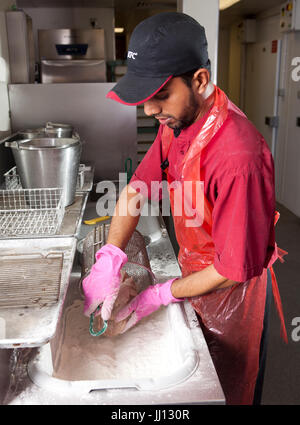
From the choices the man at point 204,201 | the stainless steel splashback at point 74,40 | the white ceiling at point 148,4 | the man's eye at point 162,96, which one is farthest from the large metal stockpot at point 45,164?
the white ceiling at point 148,4

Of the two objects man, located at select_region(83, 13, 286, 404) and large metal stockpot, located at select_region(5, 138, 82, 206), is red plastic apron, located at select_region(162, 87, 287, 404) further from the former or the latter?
large metal stockpot, located at select_region(5, 138, 82, 206)

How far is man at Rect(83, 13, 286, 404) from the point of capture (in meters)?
1.03

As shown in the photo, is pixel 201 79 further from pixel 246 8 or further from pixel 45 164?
pixel 246 8

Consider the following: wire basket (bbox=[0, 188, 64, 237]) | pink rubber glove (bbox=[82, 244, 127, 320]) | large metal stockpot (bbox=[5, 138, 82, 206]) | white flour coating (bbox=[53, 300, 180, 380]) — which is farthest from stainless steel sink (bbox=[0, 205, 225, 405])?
large metal stockpot (bbox=[5, 138, 82, 206])

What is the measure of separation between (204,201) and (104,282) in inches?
16.5

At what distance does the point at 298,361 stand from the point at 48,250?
194 centimetres

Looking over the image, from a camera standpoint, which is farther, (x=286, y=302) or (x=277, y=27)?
(x=277, y=27)

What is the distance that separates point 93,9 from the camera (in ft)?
21.9

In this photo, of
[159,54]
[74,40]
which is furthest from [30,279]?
[74,40]

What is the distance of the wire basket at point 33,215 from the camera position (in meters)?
1.53

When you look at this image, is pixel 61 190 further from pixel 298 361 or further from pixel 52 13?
pixel 52 13

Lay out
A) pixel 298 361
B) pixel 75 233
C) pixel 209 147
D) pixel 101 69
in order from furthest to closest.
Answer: pixel 101 69 → pixel 298 361 → pixel 75 233 → pixel 209 147

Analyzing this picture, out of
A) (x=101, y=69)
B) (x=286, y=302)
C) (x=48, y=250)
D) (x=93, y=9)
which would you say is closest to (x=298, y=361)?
(x=286, y=302)

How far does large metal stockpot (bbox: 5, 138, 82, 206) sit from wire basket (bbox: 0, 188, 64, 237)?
39 mm
